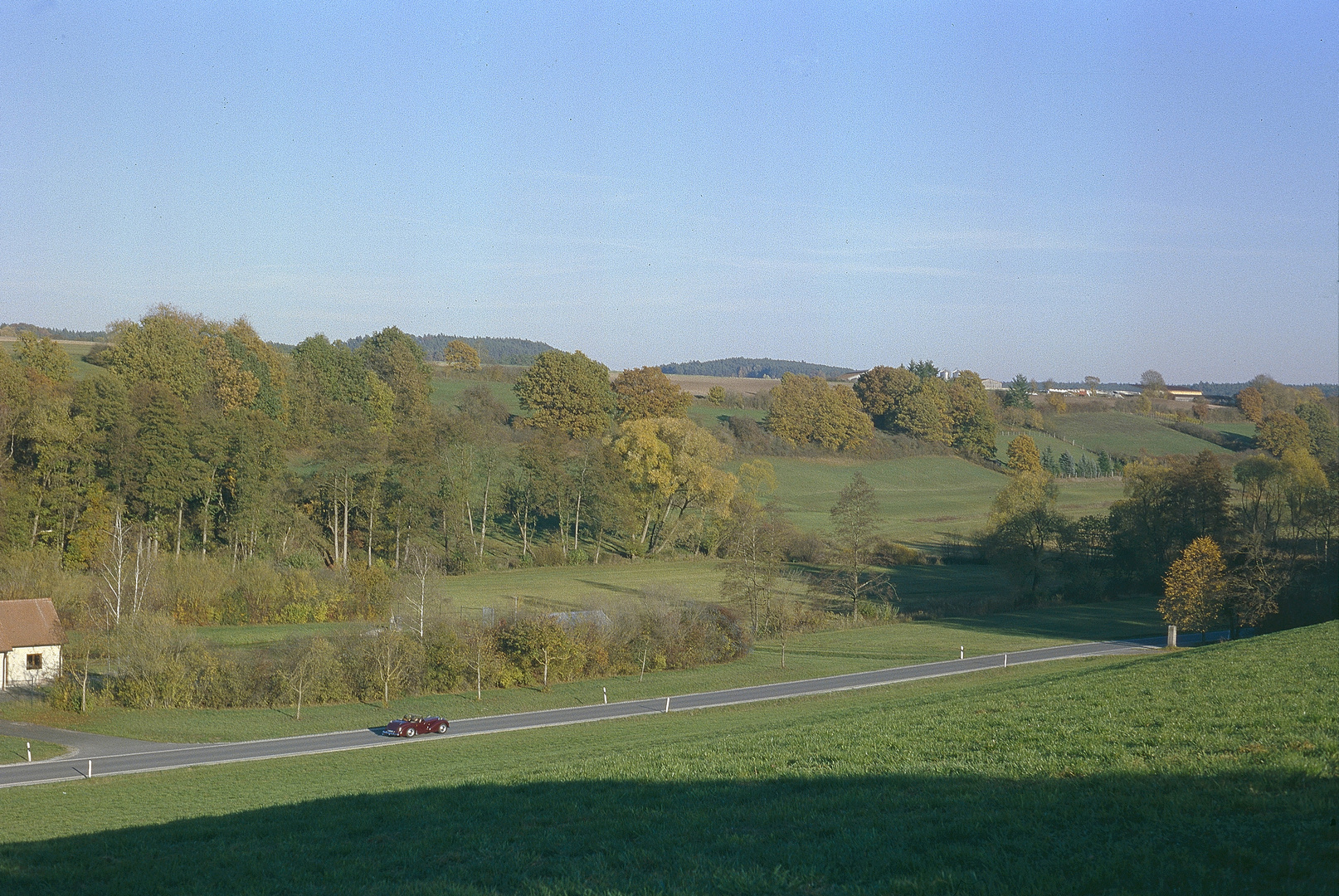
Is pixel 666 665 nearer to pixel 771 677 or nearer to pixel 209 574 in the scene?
pixel 771 677

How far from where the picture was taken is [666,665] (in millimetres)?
46250

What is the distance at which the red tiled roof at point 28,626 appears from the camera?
4028 cm

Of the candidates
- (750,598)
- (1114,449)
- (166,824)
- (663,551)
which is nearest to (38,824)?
(166,824)

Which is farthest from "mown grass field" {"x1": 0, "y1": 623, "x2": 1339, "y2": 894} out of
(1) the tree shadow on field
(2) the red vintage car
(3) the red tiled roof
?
(3) the red tiled roof

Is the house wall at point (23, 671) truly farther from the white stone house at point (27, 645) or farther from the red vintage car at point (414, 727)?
the red vintage car at point (414, 727)

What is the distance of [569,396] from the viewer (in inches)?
3942

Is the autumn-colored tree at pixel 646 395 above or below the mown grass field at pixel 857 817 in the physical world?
above

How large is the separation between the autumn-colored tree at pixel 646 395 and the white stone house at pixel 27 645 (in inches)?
2712

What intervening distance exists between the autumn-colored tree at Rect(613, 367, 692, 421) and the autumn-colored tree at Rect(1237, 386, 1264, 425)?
75783 millimetres

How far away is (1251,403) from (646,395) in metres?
82.4

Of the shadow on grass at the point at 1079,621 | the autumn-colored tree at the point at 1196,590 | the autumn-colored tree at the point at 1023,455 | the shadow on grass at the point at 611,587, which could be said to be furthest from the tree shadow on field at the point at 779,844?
the autumn-colored tree at the point at 1023,455

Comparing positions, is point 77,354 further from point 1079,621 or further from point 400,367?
point 1079,621

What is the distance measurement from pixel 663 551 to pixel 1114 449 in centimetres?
7151

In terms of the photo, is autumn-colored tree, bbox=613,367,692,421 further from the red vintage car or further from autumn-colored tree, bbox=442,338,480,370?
the red vintage car
